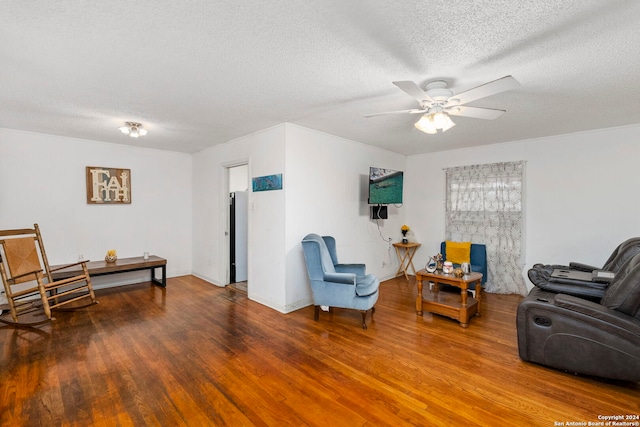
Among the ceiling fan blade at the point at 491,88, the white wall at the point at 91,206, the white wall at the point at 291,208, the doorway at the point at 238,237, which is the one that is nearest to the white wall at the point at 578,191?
the white wall at the point at 291,208

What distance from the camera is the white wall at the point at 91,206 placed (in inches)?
167

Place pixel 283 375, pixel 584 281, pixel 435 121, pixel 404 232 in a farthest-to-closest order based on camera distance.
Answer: pixel 404 232
pixel 584 281
pixel 435 121
pixel 283 375

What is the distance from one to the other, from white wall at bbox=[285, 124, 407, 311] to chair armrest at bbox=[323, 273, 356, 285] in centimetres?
64

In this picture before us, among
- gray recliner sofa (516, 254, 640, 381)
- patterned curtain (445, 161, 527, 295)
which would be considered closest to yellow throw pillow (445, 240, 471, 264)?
patterned curtain (445, 161, 527, 295)

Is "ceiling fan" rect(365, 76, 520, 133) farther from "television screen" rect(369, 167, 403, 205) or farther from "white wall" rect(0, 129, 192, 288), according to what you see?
"white wall" rect(0, 129, 192, 288)

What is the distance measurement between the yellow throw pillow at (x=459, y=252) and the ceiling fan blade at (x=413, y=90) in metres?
3.27

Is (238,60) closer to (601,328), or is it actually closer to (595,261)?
(601,328)

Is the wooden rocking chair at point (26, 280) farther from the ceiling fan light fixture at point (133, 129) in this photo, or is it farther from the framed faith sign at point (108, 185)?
→ the ceiling fan light fixture at point (133, 129)

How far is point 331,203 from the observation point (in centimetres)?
440

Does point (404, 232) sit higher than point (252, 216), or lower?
lower

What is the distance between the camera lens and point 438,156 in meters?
5.58

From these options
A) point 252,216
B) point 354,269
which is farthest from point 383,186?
point 252,216

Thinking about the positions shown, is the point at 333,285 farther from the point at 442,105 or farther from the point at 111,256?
the point at 111,256

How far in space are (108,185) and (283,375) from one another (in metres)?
4.55
